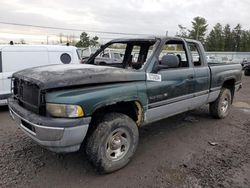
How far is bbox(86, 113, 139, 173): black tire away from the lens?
338cm

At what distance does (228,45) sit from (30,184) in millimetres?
75506

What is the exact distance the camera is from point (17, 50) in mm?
7098

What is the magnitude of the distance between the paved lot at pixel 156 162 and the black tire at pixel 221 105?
68cm

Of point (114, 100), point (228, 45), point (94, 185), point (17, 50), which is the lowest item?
point (94, 185)

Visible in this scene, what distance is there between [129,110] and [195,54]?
232 centimetres

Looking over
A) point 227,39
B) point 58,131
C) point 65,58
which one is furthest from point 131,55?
point 227,39

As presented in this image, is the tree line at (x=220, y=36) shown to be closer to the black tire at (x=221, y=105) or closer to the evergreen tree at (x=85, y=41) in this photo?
the evergreen tree at (x=85, y=41)

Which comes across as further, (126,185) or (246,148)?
(246,148)

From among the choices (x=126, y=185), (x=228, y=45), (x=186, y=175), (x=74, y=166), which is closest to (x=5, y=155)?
(x=74, y=166)

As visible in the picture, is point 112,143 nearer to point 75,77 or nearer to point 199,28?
point 75,77

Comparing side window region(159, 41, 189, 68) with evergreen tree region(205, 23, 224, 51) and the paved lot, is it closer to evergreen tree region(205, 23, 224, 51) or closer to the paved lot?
the paved lot

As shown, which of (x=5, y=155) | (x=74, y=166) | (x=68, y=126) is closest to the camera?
(x=68, y=126)

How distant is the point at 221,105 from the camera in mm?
6285

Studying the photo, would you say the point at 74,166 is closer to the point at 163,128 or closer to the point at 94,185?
the point at 94,185
